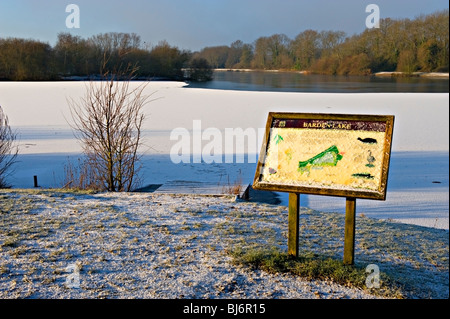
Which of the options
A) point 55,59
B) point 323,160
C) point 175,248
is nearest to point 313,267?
point 323,160

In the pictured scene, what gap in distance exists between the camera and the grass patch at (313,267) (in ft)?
10.8

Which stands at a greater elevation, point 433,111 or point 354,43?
point 354,43

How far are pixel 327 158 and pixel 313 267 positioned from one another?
0.84 m

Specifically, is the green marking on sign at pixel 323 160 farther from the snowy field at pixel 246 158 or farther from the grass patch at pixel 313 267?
the snowy field at pixel 246 158

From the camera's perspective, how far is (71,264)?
11.7 ft

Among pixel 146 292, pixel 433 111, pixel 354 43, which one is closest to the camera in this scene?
pixel 146 292

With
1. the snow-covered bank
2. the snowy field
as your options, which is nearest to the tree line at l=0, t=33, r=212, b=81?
the snowy field

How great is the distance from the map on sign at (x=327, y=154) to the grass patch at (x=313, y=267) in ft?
1.92

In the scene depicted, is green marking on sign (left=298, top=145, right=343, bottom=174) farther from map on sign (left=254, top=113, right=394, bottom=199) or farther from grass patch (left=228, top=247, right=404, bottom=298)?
grass patch (left=228, top=247, right=404, bottom=298)
